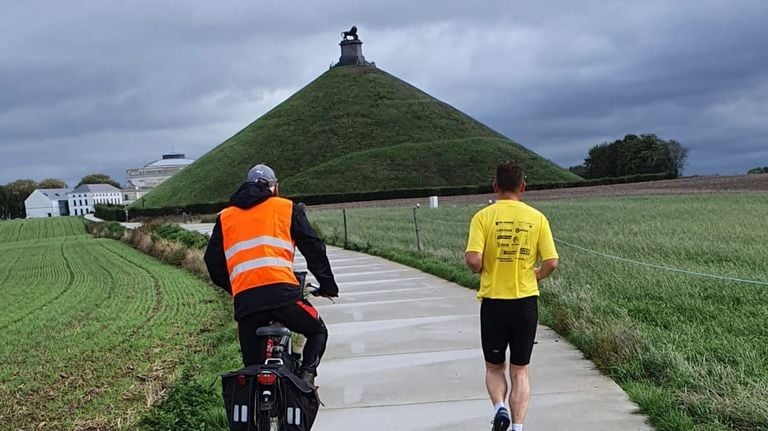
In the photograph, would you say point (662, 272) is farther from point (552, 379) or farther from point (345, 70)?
point (345, 70)

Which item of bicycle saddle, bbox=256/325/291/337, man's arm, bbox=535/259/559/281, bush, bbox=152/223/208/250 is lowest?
bush, bbox=152/223/208/250

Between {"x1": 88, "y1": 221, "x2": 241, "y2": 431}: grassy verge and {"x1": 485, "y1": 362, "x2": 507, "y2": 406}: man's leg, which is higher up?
{"x1": 485, "y1": 362, "x2": 507, "y2": 406}: man's leg

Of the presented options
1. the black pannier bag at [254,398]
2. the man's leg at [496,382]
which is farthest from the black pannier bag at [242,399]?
the man's leg at [496,382]

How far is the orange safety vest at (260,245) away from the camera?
4.17 m

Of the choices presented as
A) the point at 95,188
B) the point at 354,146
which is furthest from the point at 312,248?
the point at 95,188

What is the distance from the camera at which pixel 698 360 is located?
18.4ft

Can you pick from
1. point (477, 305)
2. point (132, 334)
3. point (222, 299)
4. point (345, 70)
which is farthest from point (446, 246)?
point (345, 70)

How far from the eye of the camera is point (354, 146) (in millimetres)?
88875

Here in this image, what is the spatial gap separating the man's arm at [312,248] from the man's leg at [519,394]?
1286 mm

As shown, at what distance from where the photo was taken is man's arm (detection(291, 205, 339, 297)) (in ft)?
14.1

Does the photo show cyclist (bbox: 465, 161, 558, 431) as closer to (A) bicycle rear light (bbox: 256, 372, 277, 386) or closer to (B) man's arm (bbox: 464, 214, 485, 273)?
(B) man's arm (bbox: 464, 214, 485, 273)

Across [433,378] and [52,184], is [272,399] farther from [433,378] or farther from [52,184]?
[52,184]

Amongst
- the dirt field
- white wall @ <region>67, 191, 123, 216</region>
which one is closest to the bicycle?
the dirt field

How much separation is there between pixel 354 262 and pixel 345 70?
100 metres
